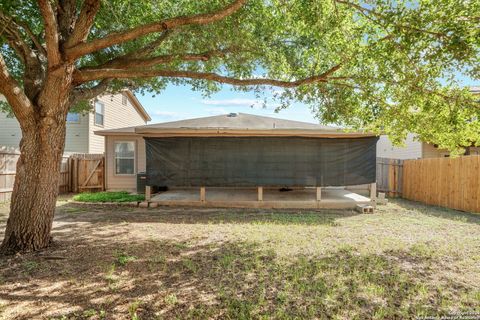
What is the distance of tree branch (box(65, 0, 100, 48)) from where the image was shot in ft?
13.6

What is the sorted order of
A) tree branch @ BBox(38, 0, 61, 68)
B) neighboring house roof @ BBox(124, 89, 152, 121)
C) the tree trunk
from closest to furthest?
tree branch @ BBox(38, 0, 61, 68) < the tree trunk < neighboring house roof @ BBox(124, 89, 152, 121)

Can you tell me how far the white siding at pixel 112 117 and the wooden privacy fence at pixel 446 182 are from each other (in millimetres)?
14084

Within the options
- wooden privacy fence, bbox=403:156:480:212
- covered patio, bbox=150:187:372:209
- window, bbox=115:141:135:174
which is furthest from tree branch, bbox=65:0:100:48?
wooden privacy fence, bbox=403:156:480:212

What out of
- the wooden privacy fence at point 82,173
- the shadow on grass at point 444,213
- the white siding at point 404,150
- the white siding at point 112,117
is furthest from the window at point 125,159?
the white siding at point 404,150

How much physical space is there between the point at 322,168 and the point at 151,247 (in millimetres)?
6052

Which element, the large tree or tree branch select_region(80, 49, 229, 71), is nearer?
the large tree

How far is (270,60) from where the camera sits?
18.9 feet

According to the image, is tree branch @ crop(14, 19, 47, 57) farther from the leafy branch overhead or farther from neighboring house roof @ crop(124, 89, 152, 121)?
neighboring house roof @ crop(124, 89, 152, 121)

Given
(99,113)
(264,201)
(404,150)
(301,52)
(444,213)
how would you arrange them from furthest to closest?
(404,150) < (99,113) < (264,201) < (444,213) < (301,52)

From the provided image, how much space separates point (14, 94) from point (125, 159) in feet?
28.5

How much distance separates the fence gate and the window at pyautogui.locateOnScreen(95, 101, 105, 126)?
3.15m

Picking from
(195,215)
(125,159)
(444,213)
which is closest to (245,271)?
(195,215)

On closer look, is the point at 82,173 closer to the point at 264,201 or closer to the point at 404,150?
the point at 264,201

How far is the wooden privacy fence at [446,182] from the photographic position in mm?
8445
